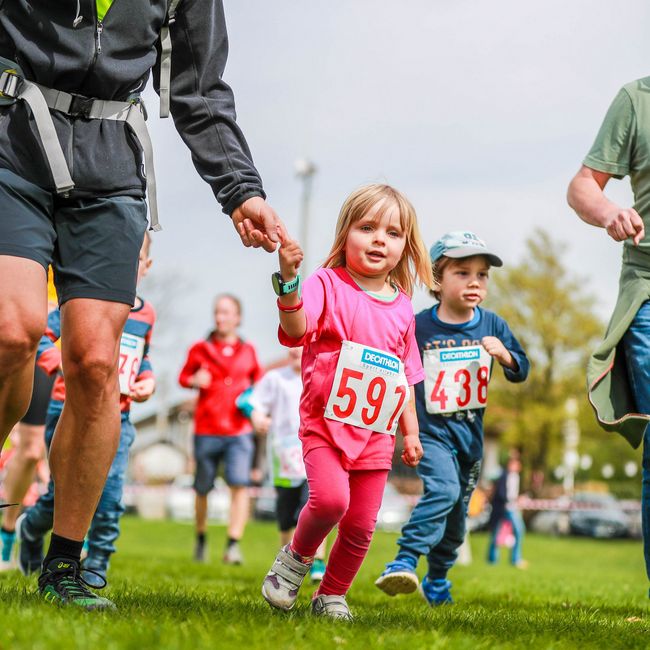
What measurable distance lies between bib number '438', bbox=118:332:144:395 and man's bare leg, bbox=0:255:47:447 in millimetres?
2629

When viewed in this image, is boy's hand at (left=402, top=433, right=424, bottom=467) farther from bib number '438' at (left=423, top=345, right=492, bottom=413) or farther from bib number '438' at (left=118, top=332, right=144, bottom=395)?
bib number '438' at (left=118, top=332, right=144, bottom=395)

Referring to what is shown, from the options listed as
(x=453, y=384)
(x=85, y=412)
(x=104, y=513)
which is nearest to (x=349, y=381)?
(x=85, y=412)

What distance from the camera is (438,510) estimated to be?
546cm

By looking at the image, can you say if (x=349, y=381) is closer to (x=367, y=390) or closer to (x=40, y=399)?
(x=367, y=390)

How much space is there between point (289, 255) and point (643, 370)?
177 centimetres

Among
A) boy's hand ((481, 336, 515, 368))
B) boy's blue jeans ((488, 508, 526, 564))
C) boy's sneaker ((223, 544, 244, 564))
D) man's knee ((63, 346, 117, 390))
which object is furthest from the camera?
boy's blue jeans ((488, 508, 526, 564))

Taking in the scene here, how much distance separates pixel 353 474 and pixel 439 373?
1.60m

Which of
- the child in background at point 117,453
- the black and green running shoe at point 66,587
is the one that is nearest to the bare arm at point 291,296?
the black and green running shoe at point 66,587

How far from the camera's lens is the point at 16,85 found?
11.3 feet

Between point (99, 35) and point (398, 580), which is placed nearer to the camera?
point (99, 35)

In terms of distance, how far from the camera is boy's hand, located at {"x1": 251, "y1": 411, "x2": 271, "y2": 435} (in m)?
9.45

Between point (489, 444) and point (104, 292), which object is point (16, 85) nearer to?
point (104, 292)

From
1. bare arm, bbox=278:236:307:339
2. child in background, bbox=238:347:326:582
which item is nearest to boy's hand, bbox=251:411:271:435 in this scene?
child in background, bbox=238:347:326:582

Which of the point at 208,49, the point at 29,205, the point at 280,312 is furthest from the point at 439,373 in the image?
the point at 29,205
